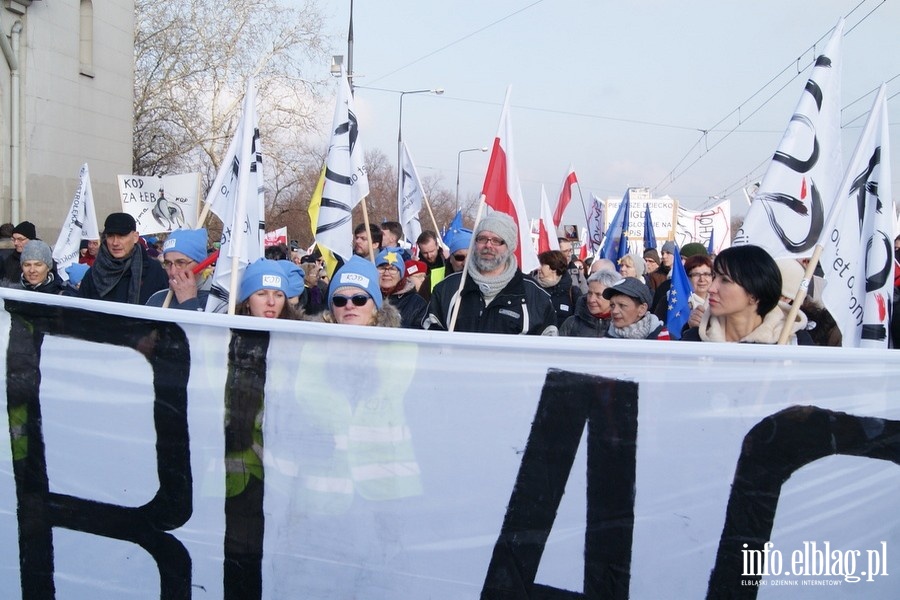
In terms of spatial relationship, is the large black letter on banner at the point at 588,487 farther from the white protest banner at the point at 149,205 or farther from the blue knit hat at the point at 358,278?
the white protest banner at the point at 149,205

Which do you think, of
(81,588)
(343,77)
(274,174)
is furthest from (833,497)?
(274,174)

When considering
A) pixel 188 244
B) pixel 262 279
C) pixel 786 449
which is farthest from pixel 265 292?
pixel 786 449

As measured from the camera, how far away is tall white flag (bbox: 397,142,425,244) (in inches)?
364

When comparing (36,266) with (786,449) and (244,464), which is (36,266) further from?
(786,449)

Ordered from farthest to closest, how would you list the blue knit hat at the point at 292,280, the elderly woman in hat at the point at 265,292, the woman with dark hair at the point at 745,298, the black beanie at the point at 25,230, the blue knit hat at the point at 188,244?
the black beanie at the point at 25,230 < the blue knit hat at the point at 188,244 < the blue knit hat at the point at 292,280 < the elderly woman in hat at the point at 265,292 < the woman with dark hair at the point at 745,298

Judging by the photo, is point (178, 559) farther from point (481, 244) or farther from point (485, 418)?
point (481, 244)

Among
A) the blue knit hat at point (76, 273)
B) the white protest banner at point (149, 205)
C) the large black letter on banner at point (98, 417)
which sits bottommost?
the large black letter on banner at point (98, 417)

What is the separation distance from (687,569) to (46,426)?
7.39ft

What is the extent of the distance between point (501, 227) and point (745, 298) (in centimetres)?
140

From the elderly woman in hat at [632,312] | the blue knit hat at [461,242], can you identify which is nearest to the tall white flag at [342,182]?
the blue knit hat at [461,242]

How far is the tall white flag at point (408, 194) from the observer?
364 inches

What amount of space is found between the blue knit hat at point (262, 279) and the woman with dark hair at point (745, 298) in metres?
1.92

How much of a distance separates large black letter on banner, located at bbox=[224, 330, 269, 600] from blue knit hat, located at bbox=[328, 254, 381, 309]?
93 centimetres

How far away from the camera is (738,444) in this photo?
8.80ft
